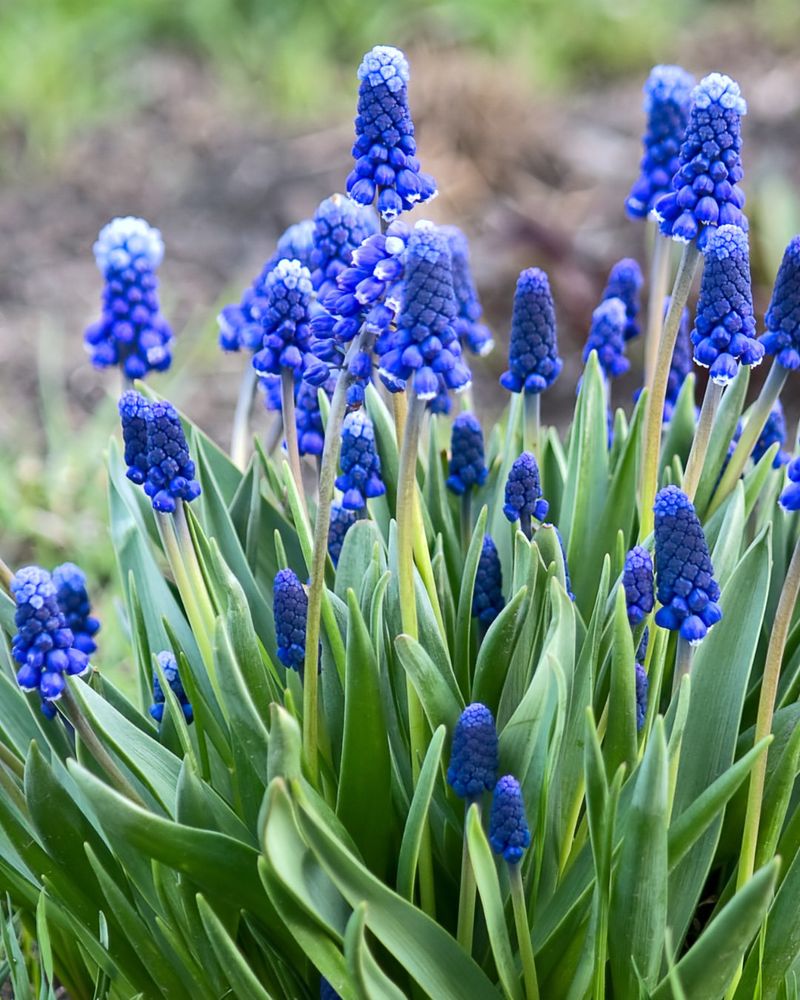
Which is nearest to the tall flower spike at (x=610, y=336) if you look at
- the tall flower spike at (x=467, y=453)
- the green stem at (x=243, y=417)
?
the tall flower spike at (x=467, y=453)

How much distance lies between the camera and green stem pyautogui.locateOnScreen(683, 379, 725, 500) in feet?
7.04

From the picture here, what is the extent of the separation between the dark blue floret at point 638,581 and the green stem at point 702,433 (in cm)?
24

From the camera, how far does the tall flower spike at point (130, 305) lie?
105 inches

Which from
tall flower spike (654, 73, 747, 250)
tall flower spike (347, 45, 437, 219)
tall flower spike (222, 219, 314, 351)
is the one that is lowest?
tall flower spike (654, 73, 747, 250)

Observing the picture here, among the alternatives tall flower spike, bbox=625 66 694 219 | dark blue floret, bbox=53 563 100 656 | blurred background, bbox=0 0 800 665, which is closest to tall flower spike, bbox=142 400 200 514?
dark blue floret, bbox=53 563 100 656

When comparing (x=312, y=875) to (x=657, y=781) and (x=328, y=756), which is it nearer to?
(x=328, y=756)

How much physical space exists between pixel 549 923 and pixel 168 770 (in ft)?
2.29

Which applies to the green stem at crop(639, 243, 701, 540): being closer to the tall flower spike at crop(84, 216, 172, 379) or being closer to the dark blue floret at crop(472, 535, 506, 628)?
the dark blue floret at crop(472, 535, 506, 628)

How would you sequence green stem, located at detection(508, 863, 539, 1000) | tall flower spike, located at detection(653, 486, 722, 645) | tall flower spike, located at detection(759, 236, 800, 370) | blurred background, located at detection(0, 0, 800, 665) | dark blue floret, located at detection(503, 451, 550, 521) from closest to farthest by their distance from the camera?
tall flower spike, located at detection(653, 486, 722, 645)
green stem, located at detection(508, 863, 539, 1000)
tall flower spike, located at detection(759, 236, 800, 370)
dark blue floret, located at detection(503, 451, 550, 521)
blurred background, located at detection(0, 0, 800, 665)

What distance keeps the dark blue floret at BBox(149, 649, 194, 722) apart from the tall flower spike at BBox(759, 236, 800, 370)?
4.02 feet

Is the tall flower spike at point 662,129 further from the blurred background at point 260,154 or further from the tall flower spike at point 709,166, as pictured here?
the blurred background at point 260,154

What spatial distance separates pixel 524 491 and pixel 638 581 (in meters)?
0.34

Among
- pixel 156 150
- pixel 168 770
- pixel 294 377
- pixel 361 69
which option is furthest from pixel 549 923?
pixel 156 150

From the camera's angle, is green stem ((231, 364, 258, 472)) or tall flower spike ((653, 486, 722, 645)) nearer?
tall flower spike ((653, 486, 722, 645))
